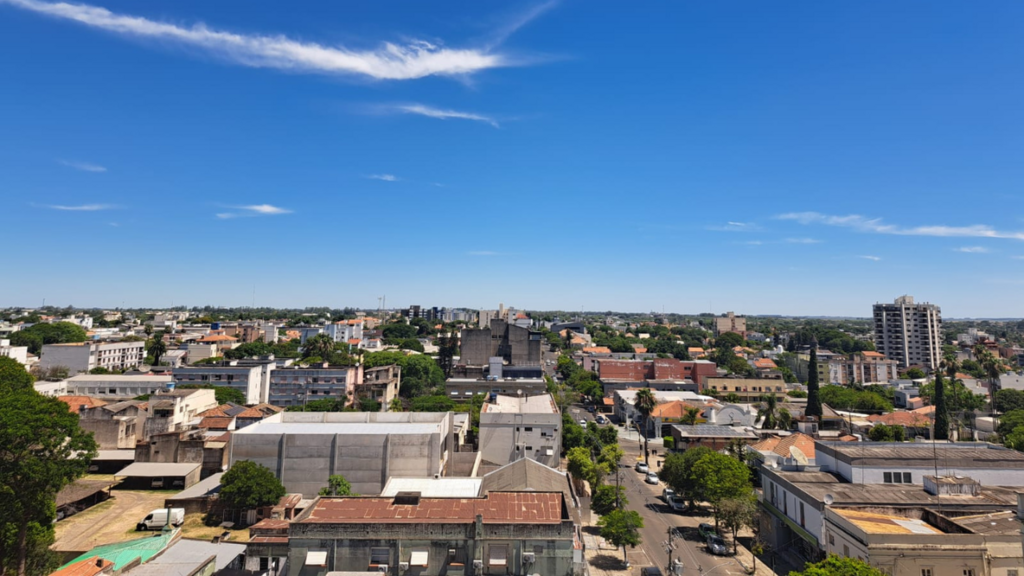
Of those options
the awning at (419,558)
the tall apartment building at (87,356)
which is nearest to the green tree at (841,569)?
the awning at (419,558)

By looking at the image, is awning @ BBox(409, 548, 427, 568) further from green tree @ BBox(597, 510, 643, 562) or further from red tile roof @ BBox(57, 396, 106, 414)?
red tile roof @ BBox(57, 396, 106, 414)

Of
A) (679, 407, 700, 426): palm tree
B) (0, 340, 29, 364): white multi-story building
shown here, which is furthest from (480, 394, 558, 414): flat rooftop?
(0, 340, 29, 364): white multi-story building

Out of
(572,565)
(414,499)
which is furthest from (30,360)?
(572,565)

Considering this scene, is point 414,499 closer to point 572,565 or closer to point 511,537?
point 511,537

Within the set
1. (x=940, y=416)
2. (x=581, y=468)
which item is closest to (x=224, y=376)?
(x=581, y=468)

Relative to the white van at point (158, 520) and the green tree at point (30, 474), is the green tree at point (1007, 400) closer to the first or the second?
the white van at point (158, 520)
